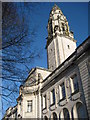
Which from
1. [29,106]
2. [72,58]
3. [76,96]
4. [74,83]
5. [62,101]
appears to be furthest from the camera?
[29,106]

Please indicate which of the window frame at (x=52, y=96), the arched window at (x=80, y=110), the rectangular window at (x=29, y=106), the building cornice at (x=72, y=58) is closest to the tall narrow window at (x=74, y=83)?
the building cornice at (x=72, y=58)

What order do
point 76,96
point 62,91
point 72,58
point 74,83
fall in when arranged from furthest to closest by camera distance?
point 62,91
point 72,58
point 74,83
point 76,96

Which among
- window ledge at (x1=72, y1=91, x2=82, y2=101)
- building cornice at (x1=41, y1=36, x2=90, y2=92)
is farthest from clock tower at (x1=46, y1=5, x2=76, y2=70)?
window ledge at (x1=72, y1=91, x2=82, y2=101)

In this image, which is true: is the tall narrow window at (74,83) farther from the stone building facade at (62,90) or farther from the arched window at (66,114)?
the arched window at (66,114)

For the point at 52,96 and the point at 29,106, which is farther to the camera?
the point at 29,106

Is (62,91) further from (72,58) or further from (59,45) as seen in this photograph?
(59,45)

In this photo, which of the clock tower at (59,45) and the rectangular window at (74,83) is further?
the clock tower at (59,45)

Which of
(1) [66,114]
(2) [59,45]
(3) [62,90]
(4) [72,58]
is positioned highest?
(2) [59,45]

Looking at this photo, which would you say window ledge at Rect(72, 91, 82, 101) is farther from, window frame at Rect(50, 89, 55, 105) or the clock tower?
the clock tower

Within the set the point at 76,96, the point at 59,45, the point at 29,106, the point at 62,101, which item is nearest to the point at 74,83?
the point at 76,96

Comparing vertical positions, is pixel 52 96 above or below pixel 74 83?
below

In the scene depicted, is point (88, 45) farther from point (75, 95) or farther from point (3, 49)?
point (3, 49)

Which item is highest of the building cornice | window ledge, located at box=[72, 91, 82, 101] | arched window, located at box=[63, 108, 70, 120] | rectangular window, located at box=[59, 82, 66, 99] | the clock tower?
the clock tower

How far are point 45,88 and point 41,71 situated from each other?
197 inches
